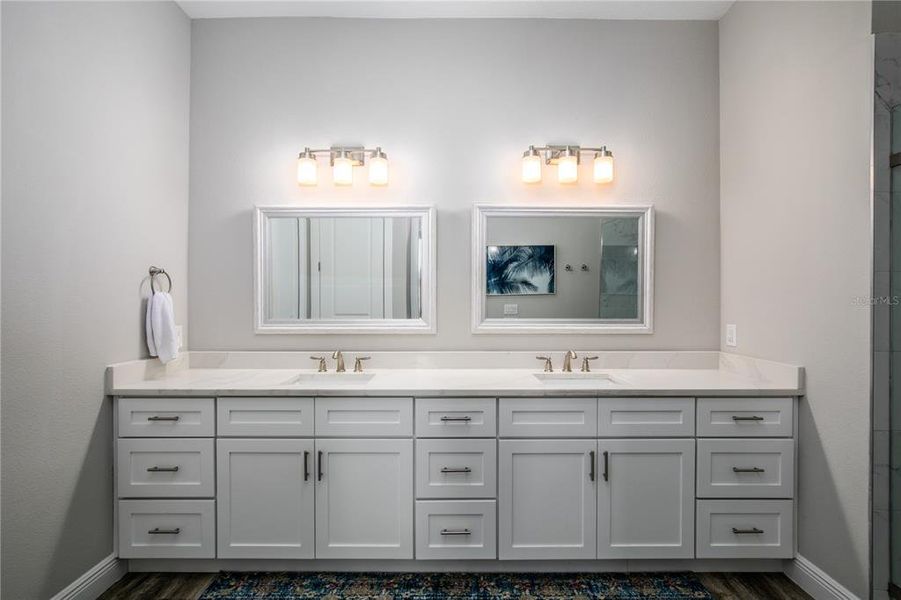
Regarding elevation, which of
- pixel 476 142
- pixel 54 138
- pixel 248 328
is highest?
pixel 476 142

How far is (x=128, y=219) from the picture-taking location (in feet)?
7.72

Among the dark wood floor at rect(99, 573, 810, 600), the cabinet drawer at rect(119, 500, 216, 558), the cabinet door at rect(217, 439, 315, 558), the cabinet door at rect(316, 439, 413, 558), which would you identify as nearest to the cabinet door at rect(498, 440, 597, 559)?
the cabinet door at rect(316, 439, 413, 558)

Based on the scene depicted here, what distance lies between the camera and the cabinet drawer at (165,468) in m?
2.26

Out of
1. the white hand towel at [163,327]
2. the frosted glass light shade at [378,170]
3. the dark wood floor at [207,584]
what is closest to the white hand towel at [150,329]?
the white hand towel at [163,327]

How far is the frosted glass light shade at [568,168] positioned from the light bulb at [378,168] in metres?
0.93

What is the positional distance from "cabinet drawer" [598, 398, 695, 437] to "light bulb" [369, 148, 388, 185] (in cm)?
157

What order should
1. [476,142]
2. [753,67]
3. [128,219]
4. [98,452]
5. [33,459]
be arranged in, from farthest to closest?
[476,142] < [753,67] < [128,219] < [98,452] < [33,459]

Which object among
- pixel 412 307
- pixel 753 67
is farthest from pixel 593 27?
pixel 412 307

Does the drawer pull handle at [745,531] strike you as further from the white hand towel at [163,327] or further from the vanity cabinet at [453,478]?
the white hand towel at [163,327]

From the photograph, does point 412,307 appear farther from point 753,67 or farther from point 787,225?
point 753,67

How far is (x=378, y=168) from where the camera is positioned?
9.04ft

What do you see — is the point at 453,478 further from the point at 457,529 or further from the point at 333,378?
the point at 333,378

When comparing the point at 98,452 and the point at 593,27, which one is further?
the point at 593,27

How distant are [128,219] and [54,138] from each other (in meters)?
0.48
